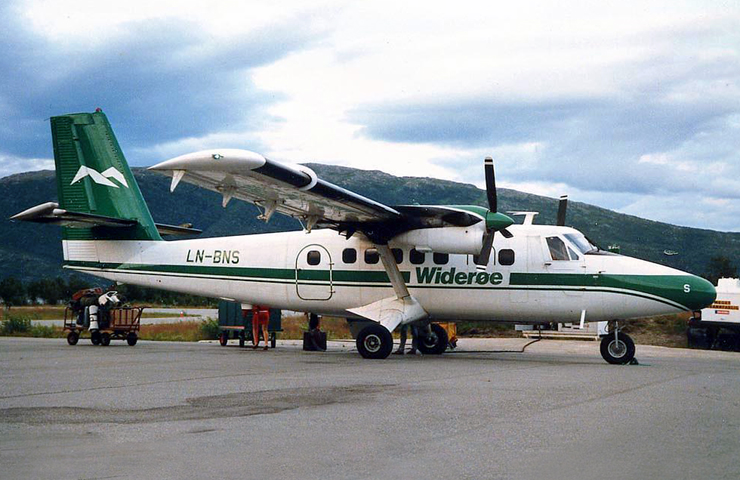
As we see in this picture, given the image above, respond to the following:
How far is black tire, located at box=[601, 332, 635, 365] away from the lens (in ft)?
56.1

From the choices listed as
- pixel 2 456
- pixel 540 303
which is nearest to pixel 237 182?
pixel 540 303

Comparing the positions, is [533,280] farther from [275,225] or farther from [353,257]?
[275,225]

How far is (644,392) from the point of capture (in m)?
11.4

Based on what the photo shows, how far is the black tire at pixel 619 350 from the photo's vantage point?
17.1m

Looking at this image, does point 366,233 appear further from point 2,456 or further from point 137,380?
point 2,456

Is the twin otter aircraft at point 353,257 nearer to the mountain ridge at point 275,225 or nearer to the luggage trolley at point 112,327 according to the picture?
the luggage trolley at point 112,327

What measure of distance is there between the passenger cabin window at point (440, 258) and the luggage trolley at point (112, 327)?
26.2 feet

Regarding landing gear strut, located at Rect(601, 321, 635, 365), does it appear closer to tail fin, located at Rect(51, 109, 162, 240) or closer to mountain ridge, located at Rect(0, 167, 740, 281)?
tail fin, located at Rect(51, 109, 162, 240)

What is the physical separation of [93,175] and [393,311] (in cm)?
874

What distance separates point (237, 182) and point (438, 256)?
18.7 feet

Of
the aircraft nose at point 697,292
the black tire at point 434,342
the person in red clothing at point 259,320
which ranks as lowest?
the black tire at point 434,342

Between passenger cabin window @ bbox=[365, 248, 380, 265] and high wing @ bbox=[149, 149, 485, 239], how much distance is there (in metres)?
0.91

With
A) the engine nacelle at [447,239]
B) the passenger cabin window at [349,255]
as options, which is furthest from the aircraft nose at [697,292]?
the passenger cabin window at [349,255]

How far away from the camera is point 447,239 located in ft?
58.4
